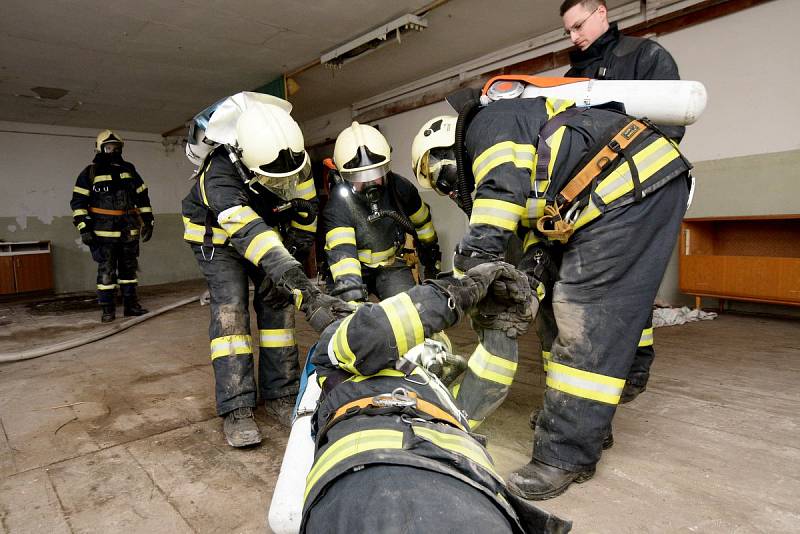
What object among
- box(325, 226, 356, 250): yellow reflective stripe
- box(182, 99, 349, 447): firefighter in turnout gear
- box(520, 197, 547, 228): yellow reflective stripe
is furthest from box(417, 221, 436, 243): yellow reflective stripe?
box(520, 197, 547, 228): yellow reflective stripe

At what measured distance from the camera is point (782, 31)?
14.2 feet

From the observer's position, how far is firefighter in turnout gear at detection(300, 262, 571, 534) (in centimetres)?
82

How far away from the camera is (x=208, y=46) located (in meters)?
6.03

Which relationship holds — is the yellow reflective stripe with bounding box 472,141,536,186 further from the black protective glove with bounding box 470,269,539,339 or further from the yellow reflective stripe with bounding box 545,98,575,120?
the black protective glove with bounding box 470,269,539,339

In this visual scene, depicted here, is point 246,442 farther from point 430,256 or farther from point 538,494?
point 430,256

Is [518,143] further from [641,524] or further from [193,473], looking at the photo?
[193,473]

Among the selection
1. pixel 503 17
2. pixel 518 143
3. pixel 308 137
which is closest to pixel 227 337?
pixel 518 143

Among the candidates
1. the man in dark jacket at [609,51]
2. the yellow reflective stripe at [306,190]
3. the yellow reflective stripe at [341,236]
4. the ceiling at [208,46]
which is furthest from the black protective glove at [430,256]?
the ceiling at [208,46]

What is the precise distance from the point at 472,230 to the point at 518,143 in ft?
1.10

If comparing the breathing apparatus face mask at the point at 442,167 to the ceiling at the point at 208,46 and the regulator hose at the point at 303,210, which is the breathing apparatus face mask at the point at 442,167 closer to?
the regulator hose at the point at 303,210

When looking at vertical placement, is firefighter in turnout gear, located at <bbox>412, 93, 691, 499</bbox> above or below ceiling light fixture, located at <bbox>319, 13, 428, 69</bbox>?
below

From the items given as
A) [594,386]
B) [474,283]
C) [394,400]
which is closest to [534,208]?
[474,283]

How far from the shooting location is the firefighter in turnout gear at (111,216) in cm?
559

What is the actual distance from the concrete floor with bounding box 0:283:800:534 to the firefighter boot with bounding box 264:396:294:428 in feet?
0.22
